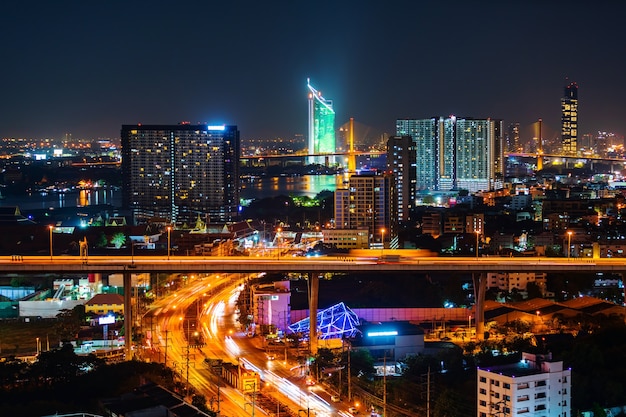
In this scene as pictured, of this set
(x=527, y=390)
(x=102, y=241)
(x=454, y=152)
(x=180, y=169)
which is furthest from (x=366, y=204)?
(x=454, y=152)

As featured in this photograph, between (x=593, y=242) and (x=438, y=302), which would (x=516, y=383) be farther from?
(x=593, y=242)

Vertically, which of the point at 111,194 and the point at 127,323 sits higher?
the point at 111,194

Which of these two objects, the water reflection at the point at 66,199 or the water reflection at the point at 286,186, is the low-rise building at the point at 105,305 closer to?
the water reflection at the point at 66,199

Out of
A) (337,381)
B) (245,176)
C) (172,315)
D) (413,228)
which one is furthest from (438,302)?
(245,176)

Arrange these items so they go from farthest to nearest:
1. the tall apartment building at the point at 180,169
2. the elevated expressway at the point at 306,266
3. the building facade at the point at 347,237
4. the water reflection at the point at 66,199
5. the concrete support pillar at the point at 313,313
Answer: the water reflection at the point at 66,199 < the tall apartment building at the point at 180,169 < the building facade at the point at 347,237 < the elevated expressway at the point at 306,266 < the concrete support pillar at the point at 313,313

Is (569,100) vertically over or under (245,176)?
over

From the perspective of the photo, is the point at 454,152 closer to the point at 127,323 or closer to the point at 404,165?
the point at 404,165

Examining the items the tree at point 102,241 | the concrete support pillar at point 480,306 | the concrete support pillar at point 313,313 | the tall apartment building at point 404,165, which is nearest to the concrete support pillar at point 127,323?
the concrete support pillar at point 313,313
